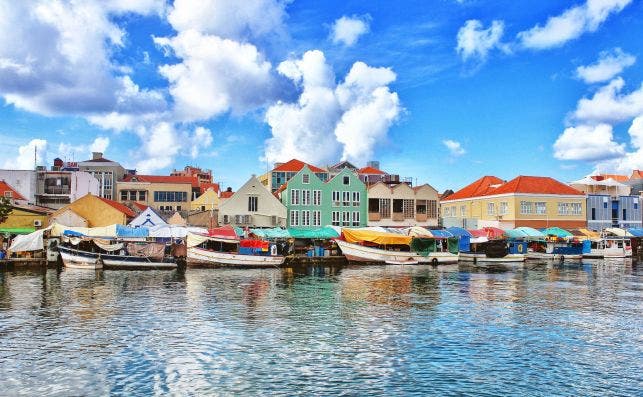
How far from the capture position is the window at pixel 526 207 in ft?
271

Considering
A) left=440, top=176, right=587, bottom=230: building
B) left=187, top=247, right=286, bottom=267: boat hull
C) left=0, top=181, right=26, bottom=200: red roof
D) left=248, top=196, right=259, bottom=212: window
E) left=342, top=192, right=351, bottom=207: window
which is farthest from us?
left=440, top=176, right=587, bottom=230: building

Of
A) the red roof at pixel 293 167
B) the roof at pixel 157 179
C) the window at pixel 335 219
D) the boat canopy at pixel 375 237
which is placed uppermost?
the red roof at pixel 293 167

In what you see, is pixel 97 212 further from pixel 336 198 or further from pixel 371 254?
pixel 371 254

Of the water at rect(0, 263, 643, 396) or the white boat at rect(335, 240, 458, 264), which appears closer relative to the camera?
the water at rect(0, 263, 643, 396)

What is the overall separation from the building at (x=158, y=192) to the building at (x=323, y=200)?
2660cm

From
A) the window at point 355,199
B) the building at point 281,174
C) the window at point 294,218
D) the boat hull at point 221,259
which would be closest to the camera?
the boat hull at point 221,259

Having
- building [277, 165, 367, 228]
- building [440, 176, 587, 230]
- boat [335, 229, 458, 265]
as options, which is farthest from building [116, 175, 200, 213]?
building [440, 176, 587, 230]

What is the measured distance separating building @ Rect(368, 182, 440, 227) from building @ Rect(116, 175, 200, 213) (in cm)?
3586

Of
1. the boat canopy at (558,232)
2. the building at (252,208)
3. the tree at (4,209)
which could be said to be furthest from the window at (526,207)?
the tree at (4,209)

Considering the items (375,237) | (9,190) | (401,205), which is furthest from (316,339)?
(9,190)

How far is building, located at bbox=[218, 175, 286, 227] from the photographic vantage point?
232ft

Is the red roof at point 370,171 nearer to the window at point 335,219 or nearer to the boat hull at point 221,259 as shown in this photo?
the window at point 335,219

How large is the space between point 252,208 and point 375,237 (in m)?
17.5

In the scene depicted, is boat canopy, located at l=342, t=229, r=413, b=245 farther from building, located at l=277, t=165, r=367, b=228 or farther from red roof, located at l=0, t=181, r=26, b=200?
red roof, located at l=0, t=181, r=26, b=200
